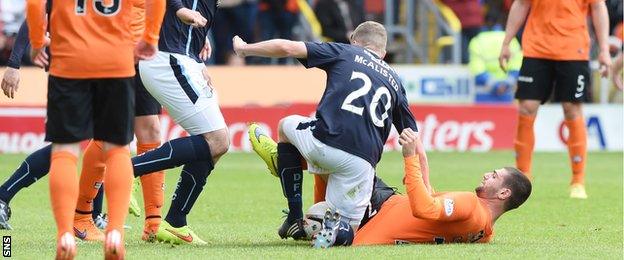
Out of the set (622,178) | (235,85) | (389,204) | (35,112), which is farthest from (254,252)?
(235,85)

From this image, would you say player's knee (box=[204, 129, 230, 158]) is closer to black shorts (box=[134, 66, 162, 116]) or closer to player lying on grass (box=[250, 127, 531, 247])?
black shorts (box=[134, 66, 162, 116])

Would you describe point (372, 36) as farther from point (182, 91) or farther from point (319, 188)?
point (182, 91)

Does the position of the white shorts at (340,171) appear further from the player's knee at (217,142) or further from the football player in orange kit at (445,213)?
the player's knee at (217,142)

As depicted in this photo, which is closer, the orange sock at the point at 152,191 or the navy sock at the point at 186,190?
the navy sock at the point at 186,190

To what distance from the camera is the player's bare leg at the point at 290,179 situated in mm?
8773

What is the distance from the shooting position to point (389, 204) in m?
8.82

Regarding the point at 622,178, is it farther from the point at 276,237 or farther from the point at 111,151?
the point at 111,151

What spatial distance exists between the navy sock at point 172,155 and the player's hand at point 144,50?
3.96ft

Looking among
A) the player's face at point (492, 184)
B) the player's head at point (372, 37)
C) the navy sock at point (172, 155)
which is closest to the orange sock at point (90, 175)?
the navy sock at point (172, 155)

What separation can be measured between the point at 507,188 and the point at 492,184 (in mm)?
97

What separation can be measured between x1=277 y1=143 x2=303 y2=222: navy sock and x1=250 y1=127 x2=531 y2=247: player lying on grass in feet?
0.47

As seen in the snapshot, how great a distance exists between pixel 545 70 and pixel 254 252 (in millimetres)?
5179

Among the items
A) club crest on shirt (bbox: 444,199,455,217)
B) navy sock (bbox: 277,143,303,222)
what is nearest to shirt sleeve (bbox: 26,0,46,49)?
navy sock (bbox: 277,143,303,222)

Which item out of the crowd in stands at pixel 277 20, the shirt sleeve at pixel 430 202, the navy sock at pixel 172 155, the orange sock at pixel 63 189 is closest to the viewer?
the orange sock at pixel 63 189
